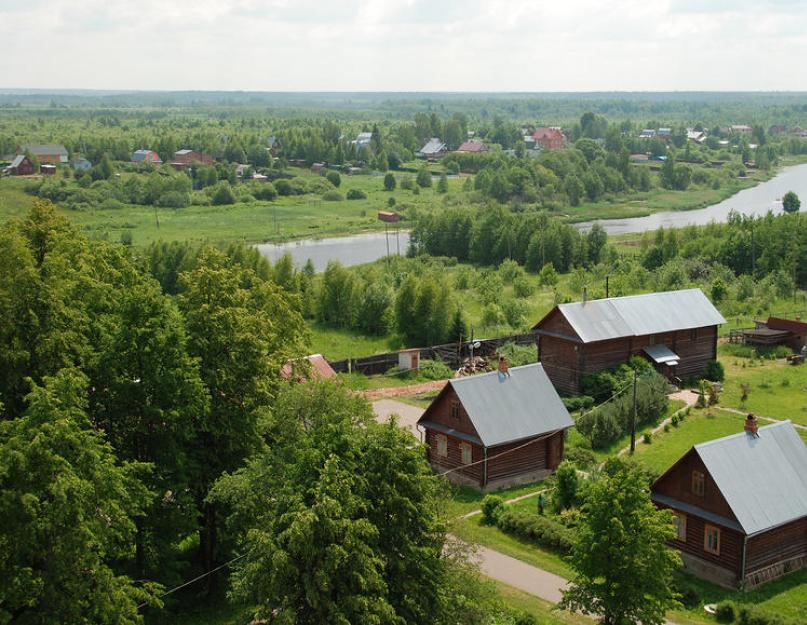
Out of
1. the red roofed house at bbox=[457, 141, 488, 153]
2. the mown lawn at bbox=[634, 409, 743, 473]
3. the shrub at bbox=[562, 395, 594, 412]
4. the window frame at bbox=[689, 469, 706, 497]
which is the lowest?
the mown lawn at bbox=[634, 409, 743, 473]

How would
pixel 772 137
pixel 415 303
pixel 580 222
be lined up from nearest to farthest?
1. pixel 415 303
2. pixel 580 222
3. pixel 772 137

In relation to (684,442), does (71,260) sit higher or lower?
higher

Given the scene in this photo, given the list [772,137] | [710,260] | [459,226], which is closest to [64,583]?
[710,260]

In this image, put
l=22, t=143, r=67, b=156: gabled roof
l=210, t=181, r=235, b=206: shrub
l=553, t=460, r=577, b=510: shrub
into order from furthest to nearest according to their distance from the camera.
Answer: l=22, t=143, r=67, b=156: gabled roof → l=210, t=181, r=235, b=206: shrub → l=553, t=460, r=577, b=510: shrub

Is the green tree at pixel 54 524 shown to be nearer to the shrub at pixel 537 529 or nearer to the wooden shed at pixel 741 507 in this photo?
the shrub at pixel 537 529

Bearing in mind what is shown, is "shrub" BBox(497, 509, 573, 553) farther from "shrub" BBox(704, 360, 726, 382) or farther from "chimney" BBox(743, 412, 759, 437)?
"shrub" BBox(704, 360, 726, 382)

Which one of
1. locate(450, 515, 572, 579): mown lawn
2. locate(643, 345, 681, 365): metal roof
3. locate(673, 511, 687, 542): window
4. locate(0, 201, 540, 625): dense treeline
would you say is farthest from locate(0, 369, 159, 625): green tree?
locate(643, 345, 681, 365): metal roof

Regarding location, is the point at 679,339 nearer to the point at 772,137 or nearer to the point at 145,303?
the point at 145,303

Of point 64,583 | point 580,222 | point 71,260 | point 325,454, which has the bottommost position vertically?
point 580,222
